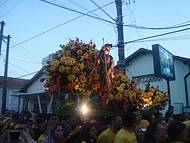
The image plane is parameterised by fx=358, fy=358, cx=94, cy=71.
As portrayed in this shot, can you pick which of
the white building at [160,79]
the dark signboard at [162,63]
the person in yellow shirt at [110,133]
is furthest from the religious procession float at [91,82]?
the white building at [160,79]

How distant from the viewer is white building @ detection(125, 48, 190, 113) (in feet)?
71.6

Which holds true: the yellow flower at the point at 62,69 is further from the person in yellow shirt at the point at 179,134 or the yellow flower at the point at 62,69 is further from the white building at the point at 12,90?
the white building at the point at 12,90

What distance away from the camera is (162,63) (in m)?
15.8

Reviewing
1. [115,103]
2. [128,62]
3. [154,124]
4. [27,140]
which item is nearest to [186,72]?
[128,62]

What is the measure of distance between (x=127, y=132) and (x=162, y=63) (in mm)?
10421

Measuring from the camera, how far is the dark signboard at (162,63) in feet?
50.3

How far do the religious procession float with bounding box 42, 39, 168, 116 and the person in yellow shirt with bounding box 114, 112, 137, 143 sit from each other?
7.56 feet

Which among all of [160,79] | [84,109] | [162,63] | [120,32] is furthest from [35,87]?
[84,109]

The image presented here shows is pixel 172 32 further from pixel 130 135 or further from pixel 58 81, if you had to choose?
pixel 130 135

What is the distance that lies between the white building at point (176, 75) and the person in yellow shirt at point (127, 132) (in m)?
15.7

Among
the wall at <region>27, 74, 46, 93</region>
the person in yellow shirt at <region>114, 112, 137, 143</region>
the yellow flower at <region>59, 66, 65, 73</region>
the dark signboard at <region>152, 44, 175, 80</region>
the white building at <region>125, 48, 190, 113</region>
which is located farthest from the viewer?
the wall at <region>27, 74, 46, 93</region>

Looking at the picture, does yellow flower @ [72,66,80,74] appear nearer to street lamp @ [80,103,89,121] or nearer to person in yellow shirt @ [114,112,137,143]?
street lamp @ [80,103,89,121]

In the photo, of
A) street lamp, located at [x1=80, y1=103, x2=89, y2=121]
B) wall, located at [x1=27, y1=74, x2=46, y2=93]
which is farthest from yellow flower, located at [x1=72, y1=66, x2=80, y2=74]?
wall, located at [x1=27, y1=74, x2=46, y2=93]

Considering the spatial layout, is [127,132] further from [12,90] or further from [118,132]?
[12,90]
